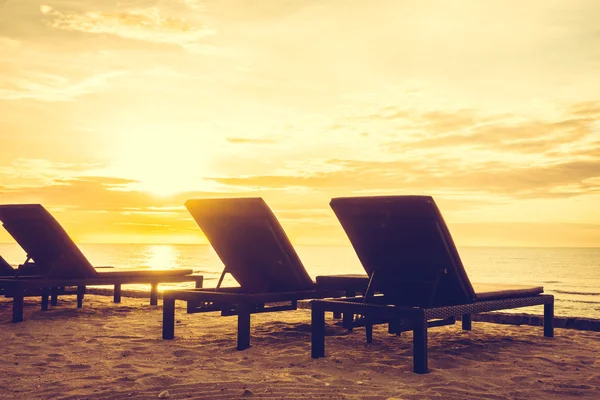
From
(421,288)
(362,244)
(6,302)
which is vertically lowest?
(6,302)

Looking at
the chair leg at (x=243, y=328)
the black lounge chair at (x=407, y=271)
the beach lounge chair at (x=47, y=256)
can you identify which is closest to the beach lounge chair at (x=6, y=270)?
the beach lounge chair at (x=47, y=256)

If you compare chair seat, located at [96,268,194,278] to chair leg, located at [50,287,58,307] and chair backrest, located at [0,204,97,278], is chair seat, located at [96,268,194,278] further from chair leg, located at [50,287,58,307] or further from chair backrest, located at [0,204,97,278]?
chair leg, located at [50,287,58,307]

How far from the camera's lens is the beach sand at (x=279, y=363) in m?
4.35

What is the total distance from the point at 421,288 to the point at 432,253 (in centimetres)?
49

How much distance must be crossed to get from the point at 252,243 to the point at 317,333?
1423 millimetres

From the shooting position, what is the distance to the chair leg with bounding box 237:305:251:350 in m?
6.05

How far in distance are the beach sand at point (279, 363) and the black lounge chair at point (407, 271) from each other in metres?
0.38

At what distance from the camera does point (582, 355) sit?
5.99 m

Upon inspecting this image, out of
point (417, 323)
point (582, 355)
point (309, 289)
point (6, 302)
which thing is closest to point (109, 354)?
point (309, 289)

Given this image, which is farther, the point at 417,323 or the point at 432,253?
the point at 432,253

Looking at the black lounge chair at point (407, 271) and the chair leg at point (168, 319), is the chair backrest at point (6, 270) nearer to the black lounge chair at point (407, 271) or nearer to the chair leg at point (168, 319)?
the chair leg at point (168, 319)

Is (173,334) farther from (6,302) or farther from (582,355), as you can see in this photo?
(6,302)

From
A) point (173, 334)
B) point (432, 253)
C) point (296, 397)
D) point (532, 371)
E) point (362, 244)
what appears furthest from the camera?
point (173, 334)

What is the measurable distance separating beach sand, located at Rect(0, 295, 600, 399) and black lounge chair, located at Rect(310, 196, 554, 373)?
0.38 meters
